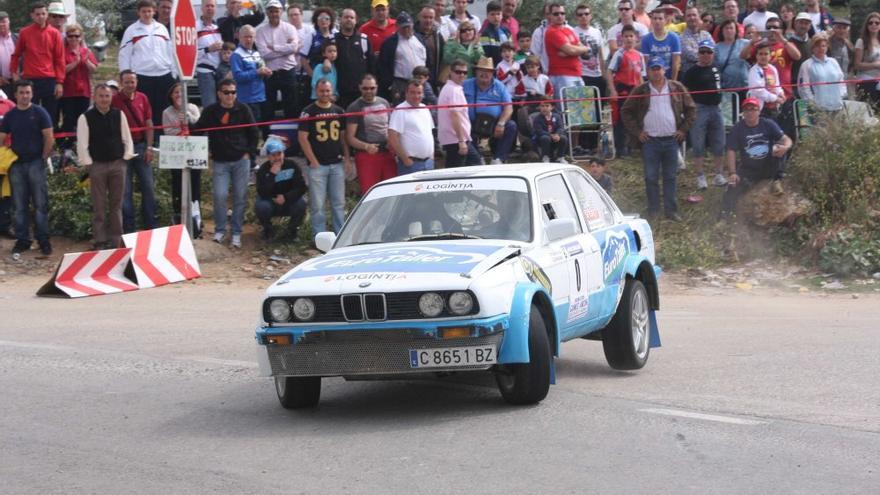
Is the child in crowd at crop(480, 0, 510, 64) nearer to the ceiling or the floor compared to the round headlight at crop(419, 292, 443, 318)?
nearer to the ceiling

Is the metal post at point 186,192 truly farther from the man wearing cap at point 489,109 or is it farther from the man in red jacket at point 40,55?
the man wearing cap at point 489,109

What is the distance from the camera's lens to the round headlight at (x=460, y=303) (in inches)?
324

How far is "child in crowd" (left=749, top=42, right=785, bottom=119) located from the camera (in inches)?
769

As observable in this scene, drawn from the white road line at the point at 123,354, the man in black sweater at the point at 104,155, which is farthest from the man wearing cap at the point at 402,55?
the white road line at the point at 123,354

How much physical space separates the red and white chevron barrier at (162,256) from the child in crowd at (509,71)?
17.8 ft

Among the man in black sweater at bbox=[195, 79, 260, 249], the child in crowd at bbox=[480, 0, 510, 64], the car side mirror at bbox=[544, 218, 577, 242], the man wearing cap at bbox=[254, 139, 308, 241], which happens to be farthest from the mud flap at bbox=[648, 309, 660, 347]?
the child in crowd at bbox=[480, 0, 510, 64]

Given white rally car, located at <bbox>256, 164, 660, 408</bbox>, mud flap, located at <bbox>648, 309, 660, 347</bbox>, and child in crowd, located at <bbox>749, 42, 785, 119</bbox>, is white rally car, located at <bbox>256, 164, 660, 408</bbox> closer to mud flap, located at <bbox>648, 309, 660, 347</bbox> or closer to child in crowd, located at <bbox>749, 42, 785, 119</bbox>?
mud flap, located at <bbox>648, 309, 660, 347</bbox>

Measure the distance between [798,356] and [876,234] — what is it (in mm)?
7106

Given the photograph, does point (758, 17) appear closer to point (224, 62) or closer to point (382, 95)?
point (382, 95)

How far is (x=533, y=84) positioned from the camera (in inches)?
778

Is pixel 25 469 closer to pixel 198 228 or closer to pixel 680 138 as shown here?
pixel 198 228

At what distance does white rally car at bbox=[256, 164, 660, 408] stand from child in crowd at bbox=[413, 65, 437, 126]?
7887 mm

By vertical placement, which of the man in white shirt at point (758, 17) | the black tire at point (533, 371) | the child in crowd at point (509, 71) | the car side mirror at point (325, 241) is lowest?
the black tire at point (533, 371)

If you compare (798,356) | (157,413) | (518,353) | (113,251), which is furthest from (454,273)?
(113,251)
